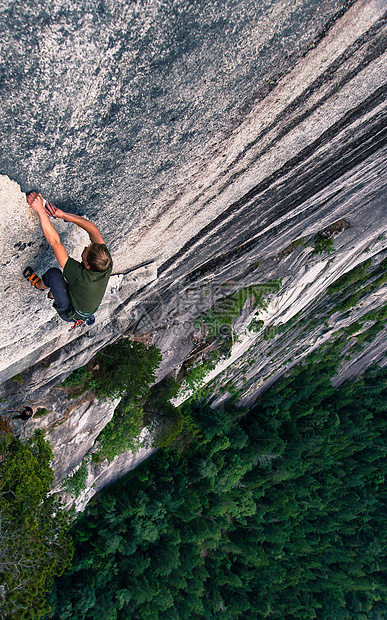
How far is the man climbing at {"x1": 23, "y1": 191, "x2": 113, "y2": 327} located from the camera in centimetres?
283

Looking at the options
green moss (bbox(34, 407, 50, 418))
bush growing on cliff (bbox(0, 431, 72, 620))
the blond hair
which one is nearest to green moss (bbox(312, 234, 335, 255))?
the blond hair

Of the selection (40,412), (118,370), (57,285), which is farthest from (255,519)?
(57,285)

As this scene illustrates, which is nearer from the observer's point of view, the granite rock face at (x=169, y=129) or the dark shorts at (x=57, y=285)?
the granite rock face at (x=169, y=129)

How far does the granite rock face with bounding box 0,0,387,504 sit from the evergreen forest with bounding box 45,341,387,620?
29.7ft

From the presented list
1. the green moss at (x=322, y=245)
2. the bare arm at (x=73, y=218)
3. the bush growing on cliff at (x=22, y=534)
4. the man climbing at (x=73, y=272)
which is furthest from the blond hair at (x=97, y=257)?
the green moss at (x=322, y=245)

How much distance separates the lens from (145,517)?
1248 cm

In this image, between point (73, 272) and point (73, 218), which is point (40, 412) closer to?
point (73, 272)

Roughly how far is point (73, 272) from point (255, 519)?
17.8 meters

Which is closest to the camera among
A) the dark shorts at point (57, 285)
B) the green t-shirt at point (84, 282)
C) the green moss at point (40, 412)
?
the green t-shirt at point (84, 282)

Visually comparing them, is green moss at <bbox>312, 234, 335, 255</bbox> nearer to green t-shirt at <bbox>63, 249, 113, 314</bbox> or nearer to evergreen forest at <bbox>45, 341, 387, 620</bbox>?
green t-shirt at <bbox>63, 249, 113, 314</bbox>

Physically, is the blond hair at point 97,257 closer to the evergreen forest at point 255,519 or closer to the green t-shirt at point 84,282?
the green t-shirt at point 84,282

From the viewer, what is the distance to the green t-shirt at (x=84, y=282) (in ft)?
10.1

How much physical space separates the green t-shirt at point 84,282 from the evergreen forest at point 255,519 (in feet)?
36.2

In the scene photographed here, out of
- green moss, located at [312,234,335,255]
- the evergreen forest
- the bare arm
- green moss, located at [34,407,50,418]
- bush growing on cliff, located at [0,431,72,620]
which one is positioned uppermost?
the bare arm
